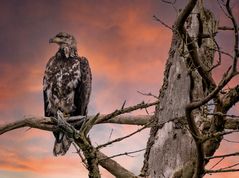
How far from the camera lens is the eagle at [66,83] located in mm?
9461

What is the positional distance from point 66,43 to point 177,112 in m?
5.20

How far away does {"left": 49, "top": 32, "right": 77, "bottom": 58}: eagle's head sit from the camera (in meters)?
9.89

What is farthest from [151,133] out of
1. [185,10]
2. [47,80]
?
[47,80]

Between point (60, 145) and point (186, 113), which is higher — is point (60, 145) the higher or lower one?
the higher one

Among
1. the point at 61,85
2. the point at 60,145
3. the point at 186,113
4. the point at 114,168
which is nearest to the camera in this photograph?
the point at 186,113

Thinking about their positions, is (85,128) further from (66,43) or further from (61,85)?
(66,43)

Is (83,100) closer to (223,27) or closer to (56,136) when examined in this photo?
(56,136)

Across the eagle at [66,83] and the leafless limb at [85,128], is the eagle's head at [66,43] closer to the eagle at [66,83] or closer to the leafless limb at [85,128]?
the eagle at [66,83]

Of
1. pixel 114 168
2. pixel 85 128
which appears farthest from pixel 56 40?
pixel 85 128

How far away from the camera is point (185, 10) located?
13.5 feet

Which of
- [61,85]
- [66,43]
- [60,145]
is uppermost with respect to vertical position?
[66,43]

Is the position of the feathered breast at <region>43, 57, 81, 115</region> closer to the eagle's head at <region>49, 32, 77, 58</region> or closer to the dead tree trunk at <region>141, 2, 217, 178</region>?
the eagle's head at <region>49, 32, 77, 58</region>

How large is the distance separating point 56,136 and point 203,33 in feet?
13.9

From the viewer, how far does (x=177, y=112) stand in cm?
521
